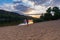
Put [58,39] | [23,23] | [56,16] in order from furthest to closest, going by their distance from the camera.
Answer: [56,16] < [23,23] < [58,39]

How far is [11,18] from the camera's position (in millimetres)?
15266

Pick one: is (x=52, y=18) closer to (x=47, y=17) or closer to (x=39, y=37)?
(x=47, y=17)

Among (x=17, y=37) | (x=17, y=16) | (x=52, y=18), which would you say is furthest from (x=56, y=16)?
(x=17, y=37)

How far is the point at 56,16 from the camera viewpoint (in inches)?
685

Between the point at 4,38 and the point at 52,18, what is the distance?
9.10 meters

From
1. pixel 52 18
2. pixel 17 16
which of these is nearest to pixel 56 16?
pixel 52 18

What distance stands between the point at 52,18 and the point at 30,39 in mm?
9219

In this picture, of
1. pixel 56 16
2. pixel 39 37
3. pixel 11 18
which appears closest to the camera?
pixel 39 37

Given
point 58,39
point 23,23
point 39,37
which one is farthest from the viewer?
point 23,23

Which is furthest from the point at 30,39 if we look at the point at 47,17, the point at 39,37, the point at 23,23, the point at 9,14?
the point at 47,17

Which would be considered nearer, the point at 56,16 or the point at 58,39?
the point at 58,39

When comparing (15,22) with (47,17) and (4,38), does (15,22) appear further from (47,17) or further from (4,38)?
(4,38)

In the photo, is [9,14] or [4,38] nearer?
[4,38]

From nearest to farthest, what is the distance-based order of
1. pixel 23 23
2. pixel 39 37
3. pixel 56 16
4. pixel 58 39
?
pixel 58 39
pixel 39 37
pixel 23 23
pixel 56 16
